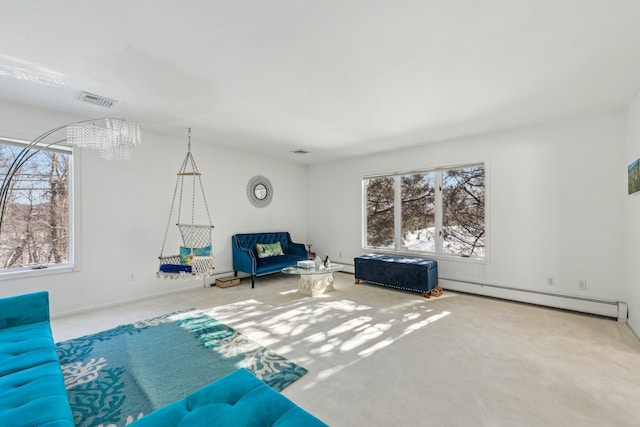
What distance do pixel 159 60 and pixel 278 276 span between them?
4.44m

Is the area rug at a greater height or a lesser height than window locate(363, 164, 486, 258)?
lesser

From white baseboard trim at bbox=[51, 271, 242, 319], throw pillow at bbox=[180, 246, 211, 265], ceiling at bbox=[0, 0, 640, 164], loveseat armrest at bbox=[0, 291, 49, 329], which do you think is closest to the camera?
ceiling at bbox=[0, 0, 640, 164]

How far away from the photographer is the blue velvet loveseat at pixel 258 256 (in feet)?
16.3

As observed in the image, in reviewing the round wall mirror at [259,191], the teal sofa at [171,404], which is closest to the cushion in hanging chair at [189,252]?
the round wall mirror at [259,191]

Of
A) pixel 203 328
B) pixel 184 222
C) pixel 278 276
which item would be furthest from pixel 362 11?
pixel 278 276

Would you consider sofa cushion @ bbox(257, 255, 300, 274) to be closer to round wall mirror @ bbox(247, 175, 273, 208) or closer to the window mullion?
round wall mirror @ bbox(247, 175, 273, 208)

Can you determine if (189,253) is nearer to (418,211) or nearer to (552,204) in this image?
Answer: (418,211)

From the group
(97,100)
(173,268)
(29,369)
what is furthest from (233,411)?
(97,100)

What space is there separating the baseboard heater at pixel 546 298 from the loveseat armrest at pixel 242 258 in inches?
130

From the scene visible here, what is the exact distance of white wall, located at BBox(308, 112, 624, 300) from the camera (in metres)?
3.53

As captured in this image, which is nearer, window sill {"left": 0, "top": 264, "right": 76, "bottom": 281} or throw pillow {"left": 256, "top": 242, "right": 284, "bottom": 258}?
window sill {"left": 0, "top": 264, "right": 76, "bottom": 281}

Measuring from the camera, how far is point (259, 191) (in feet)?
19.7

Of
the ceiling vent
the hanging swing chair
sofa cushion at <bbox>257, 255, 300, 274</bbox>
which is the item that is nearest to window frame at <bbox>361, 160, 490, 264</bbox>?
sofa cushion at <bbox>257, 255, 300, 274</bbox>

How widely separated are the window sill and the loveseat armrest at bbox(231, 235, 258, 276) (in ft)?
7.59
